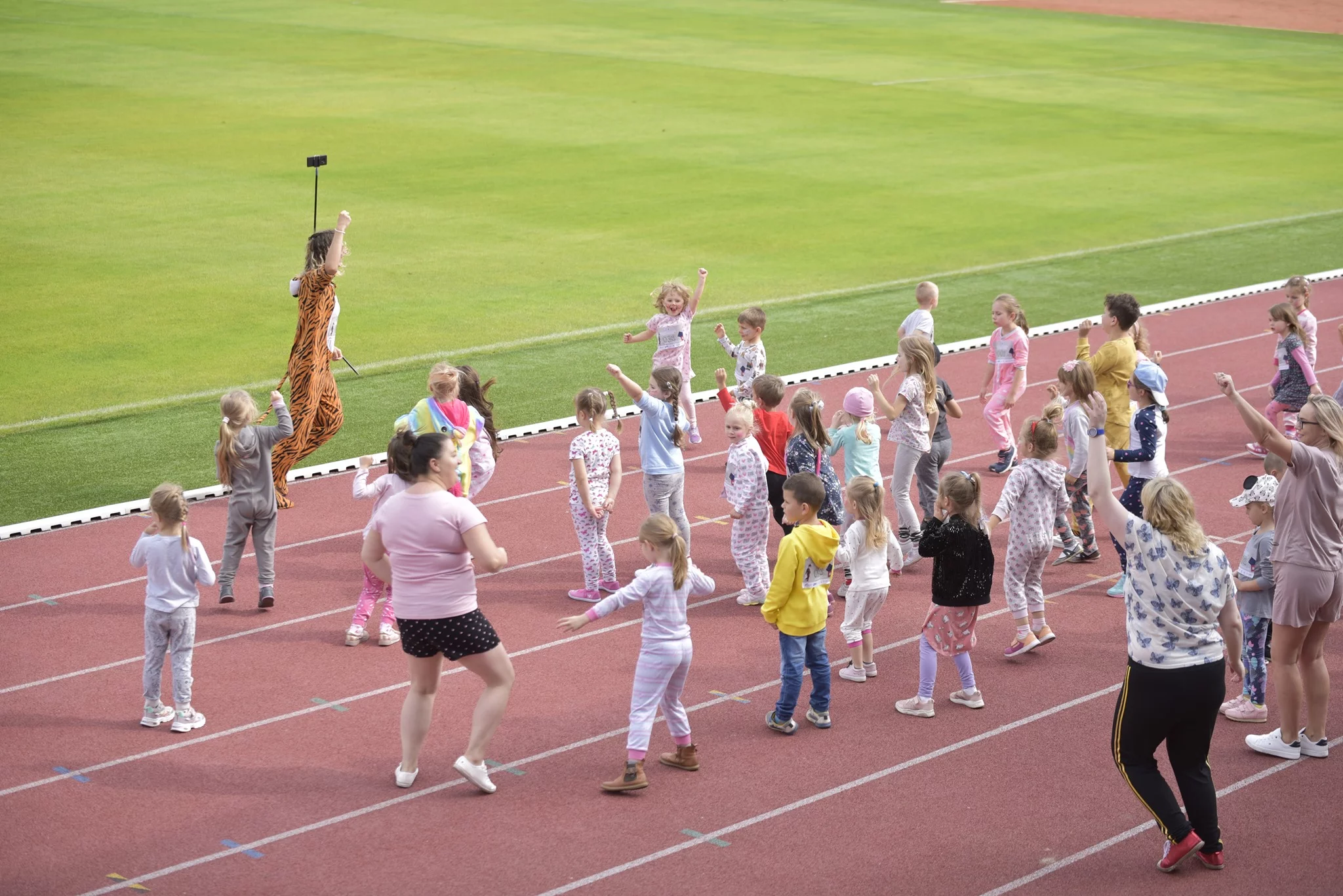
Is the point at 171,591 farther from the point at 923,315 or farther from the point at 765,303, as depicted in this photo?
the point at 765,303

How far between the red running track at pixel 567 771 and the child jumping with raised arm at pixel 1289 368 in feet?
8.63

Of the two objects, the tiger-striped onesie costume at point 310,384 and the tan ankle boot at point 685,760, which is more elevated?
the tiger-striped onesie costume at point 310,384

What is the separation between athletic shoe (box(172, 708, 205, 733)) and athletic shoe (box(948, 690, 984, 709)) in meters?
4.94

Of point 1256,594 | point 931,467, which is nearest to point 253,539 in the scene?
point 931,467

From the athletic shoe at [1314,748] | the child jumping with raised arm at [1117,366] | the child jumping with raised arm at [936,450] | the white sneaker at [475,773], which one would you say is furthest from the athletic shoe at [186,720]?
the child jumping with raised arm at [1117,366]

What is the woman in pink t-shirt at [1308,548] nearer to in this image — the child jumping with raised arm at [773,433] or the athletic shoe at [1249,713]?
the athletic shoe at [1249,713]

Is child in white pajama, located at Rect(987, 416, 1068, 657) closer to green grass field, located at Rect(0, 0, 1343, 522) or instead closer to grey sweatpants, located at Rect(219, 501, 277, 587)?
grey sweatpants, located at Rect(219, 501, 277, 587)

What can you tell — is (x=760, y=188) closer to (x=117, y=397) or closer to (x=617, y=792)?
(x=117, y=397)

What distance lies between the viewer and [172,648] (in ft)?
32.6

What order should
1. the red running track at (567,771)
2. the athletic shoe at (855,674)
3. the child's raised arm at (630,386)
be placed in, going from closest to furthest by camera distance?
the red running track at (567,771), the athletic shoe at (855,674), the child's raised arm at (630,386)

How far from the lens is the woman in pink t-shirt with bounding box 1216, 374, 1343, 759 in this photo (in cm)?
891

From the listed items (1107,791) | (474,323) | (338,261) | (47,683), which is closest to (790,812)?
(1107,791)

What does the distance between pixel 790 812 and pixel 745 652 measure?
2425mm

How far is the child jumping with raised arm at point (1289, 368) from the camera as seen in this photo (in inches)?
584
